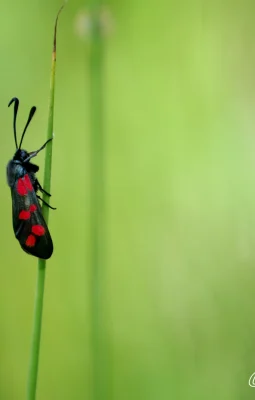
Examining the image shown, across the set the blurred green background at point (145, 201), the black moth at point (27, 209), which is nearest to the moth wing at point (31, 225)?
the black moth at point (27, 209)

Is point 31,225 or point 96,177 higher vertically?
point 96,177

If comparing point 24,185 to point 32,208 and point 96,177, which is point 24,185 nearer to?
point 32,208

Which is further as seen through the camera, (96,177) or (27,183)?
(96,177)

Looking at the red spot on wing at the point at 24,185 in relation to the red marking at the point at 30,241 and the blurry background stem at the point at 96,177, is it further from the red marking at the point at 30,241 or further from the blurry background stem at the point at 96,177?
the blurry background stem at the point at 96,177

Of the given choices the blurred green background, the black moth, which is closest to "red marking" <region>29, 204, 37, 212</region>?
the black moth

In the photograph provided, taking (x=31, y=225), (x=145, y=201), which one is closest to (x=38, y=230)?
(x=31, y=225)

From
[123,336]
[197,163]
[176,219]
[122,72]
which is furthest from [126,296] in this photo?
[122,72]

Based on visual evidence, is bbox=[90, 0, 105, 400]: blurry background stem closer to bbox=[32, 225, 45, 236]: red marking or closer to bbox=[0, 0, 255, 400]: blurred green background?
bbox=[0, 0, 255, 400]: blurred green background

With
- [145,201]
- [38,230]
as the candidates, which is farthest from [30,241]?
[145,201]
